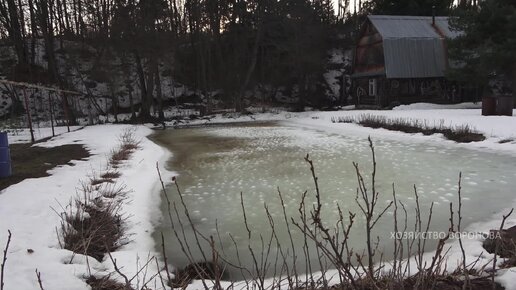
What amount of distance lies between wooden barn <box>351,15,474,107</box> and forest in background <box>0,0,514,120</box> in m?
4.44

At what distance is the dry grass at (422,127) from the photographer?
1410 centimetres

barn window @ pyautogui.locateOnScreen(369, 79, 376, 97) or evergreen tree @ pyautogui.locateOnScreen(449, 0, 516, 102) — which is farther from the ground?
evergreen tree @ pyautogui.locateOnScreen(449, 0, 516, 102)

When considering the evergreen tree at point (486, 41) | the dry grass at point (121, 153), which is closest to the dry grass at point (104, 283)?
the dry grass at point (121, 153)

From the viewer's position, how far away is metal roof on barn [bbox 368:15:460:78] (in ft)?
95.5

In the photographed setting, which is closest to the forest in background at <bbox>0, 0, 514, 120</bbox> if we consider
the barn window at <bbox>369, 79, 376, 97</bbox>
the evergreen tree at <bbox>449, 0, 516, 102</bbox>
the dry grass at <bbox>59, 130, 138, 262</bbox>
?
the barn window at <bbox>369, 79, 376, 97</bbox>

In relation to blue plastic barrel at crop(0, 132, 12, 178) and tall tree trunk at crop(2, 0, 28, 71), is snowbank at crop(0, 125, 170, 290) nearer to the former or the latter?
blue plastic barrel at crop(0, 132, 12, 178)

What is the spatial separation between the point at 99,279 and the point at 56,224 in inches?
75.4

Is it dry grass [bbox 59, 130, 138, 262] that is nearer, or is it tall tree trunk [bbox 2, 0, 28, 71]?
dry grass [bbox 59, 130, 138, 262]

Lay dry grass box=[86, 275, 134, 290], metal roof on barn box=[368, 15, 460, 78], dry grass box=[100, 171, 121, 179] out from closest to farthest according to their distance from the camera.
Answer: dry grass box=[86, 275, 134, 290] → dry grass box=[100, 171, 121, 179] → metal roof on barn box=[368, 15, 460, 78]

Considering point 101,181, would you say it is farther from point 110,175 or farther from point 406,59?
point 406,59

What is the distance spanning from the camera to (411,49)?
29344 mm

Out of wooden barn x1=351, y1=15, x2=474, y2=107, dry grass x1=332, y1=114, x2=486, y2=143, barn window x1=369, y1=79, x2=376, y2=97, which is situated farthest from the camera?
barn window x1=369, y1=79, x2=376, y2=97

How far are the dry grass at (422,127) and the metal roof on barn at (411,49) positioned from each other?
9.25m

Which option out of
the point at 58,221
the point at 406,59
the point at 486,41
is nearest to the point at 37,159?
the point at 58,221
